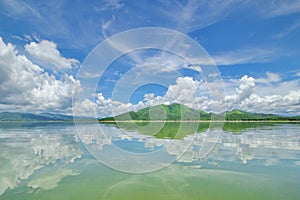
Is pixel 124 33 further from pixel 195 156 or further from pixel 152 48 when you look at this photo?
pixel 195 156

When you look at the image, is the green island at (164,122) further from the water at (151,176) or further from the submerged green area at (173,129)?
the water at (151,176)

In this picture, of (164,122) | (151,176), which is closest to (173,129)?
(164,122)

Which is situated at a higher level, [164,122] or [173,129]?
[164,122]

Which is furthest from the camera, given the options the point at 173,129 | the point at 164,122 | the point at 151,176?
the point at 164,122

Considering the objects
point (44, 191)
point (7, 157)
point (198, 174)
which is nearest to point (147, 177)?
point (198, 174)

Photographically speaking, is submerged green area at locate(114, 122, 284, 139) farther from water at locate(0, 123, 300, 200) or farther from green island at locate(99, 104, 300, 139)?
water at locate(0, 123, 300, 200)

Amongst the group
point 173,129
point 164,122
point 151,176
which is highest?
point 164,122

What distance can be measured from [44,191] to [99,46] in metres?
4.99

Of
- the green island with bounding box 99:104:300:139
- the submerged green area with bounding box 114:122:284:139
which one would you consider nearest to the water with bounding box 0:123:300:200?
the green island with bounding box 99:104:300:139

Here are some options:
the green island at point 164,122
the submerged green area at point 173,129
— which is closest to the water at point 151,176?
the green island at point 164,122

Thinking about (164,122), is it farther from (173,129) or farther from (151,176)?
(151,176)

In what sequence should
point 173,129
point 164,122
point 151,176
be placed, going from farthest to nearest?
point 164,122 < point 173,129 < point 151,176

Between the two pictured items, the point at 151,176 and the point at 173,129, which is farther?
the point at 173,129

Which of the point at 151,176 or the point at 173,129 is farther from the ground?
the point at 173,129
